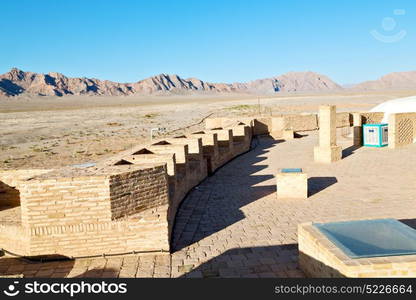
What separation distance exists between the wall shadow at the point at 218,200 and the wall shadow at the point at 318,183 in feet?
3.77

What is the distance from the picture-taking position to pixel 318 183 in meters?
12.5

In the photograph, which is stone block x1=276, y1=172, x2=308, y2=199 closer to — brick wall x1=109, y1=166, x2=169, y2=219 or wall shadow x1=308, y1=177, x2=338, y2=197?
wall shadow x1=308, y1=177, x2=338, y2=197

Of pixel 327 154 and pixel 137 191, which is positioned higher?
pixel 137 191

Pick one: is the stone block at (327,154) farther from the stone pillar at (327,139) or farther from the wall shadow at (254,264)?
the wall shadow at (254,264)

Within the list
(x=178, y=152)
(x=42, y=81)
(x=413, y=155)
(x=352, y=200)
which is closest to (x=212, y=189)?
(x=178, y=152)

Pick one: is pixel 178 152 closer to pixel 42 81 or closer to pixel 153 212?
pixel 153 212

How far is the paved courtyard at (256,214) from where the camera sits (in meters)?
6.57

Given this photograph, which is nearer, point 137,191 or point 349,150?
point 137,191

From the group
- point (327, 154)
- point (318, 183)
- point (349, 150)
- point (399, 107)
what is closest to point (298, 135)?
point (399, 107)

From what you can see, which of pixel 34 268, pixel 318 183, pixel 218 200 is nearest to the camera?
pixel 34 268

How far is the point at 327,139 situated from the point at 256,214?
7.58 meters

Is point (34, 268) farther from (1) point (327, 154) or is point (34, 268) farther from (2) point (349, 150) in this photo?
(2) point (349, 150)

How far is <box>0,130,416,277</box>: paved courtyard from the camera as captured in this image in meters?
6.57

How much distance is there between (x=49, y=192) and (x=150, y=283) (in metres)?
3.17
